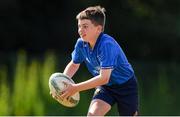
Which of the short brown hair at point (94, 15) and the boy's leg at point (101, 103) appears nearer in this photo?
the short brown hair at point (94, 15)

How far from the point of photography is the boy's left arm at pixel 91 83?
6723mm

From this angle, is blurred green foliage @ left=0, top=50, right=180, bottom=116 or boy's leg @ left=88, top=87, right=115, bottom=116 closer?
boy's leg @ left=88, top=87, right=115, bottom=116

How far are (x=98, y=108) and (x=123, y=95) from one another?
0.90 ft

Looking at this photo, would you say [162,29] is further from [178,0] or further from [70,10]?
[70,10]

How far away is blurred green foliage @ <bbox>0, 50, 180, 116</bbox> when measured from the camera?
11.5m

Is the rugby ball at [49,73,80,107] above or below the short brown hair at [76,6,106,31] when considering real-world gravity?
below


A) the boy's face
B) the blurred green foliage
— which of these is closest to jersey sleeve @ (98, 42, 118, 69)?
the boy's face

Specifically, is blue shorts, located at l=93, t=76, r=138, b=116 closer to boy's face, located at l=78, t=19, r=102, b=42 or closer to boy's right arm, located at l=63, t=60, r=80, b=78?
boy's right arm, located at l=63, t=60, r=80, b=78

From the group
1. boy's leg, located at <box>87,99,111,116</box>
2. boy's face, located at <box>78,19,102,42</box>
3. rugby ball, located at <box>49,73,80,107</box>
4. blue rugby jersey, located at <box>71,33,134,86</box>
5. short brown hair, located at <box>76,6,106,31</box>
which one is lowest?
boy's leg, located at <box>87,99,111,116</box>

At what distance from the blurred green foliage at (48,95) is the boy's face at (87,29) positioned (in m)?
3.97

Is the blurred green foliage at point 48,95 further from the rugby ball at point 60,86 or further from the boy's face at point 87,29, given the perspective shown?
the boy's face at point 87,29

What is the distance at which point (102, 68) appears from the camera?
6824mm

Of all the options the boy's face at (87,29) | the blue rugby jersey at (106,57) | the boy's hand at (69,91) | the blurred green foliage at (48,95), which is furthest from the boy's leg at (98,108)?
the blurred green foliage at (48,95)

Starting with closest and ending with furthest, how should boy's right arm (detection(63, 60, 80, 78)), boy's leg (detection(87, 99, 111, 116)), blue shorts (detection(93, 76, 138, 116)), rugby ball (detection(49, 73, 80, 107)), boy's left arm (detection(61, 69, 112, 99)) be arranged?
boy's left arm (detection(61, 69, 112, 99)) < rugby ball (detection(49, 73, 80, 107)) < boy's leg (detection(87, 99, 111, 116)) < blue shorts (detection(93, 76, 138, 116)) < boy's right arm (detection(63, 60, 80, 78))
